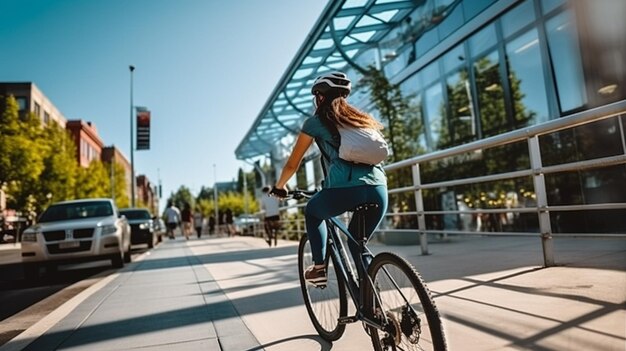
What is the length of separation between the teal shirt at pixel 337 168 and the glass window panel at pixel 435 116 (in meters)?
12.4

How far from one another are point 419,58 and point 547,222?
41.5ft

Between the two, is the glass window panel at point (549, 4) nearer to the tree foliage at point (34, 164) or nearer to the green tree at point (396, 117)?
the green tree at point (396, 117)

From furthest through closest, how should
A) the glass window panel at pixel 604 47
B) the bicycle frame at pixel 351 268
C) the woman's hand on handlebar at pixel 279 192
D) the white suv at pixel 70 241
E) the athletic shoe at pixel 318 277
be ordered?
the glass window panel at pixel 604 47 < the white suv at pixel 70 241 < the woman's hand on handlebar at pixel 279 192 < the athletic shoe at pixel 318 277 < the bicycle frame at pixel 351 268

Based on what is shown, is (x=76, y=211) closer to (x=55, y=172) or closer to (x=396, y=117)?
(x=396, y=117)

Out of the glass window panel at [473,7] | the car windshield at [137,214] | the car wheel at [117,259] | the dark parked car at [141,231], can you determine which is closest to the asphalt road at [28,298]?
the car wheel at [117,259]

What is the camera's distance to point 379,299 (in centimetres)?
235

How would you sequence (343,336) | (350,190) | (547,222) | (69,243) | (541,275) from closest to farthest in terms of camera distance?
(350,190), (343,336), (541,275), (547,222), (69,243)

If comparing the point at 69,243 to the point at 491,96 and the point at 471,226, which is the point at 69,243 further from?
the point at 491,96

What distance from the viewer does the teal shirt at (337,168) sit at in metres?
2.56

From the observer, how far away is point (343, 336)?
3.11m

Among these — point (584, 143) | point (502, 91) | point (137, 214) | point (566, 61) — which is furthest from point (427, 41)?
point (137, 214)

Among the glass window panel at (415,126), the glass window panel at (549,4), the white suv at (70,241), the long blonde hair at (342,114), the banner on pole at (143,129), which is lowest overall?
the white suv at (70,241)

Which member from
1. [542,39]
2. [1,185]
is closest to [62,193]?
[1,185]

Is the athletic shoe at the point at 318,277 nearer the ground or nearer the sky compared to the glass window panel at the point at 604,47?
nearer the ground
